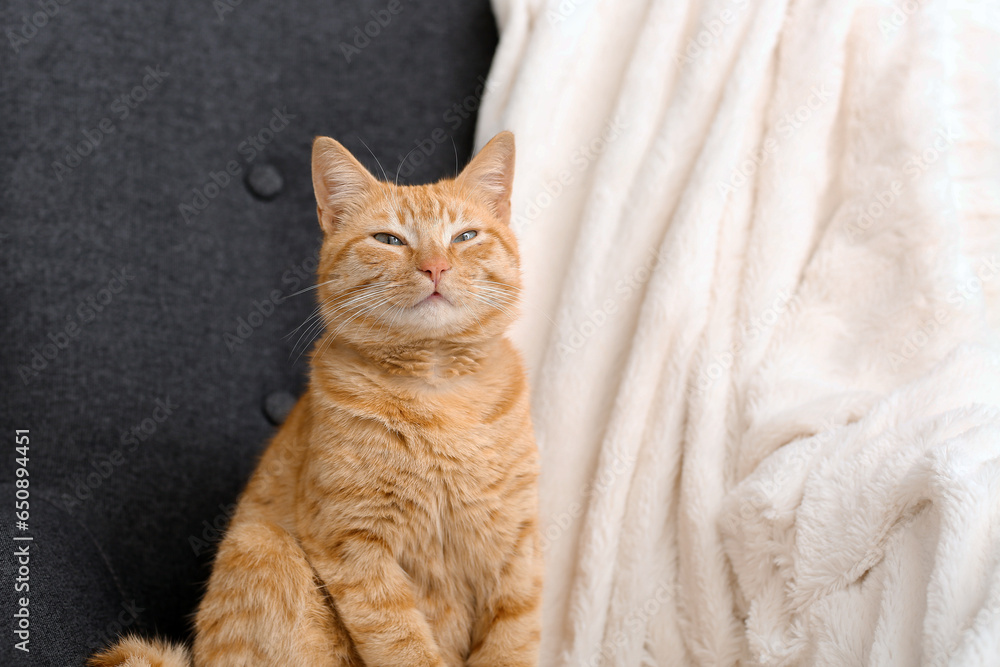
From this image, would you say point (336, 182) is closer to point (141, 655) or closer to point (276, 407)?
point (276, 407)

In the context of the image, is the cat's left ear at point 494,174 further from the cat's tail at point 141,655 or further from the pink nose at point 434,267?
the cat's tail at point 141,655

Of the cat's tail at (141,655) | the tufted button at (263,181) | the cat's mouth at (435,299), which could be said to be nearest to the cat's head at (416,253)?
the cat's mouth at (435,299)

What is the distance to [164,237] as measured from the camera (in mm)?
1578

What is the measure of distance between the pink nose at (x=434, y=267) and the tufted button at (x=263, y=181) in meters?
0.68

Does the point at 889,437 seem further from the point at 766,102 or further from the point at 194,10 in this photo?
the point at 194,10

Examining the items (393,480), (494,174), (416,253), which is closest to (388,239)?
(416,253)

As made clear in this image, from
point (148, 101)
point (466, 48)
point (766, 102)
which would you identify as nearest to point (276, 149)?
point (148, 101)

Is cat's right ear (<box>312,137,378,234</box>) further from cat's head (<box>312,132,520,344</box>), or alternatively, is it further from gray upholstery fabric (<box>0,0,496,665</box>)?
gray upholstery fabric (<box>0,0,496,665</box>)

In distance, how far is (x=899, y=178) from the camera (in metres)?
1.42

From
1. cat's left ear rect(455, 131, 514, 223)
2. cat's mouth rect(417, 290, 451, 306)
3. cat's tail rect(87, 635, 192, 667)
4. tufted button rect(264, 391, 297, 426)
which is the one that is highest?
cat's left ear rect(455, 131, 514, 223)

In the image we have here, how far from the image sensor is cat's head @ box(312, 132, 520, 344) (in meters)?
1.18

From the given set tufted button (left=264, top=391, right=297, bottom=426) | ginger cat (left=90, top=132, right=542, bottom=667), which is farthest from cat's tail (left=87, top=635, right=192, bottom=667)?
tufted button (left=264, top=391, right=297, bottom=426)

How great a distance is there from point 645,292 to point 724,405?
0.99 ft

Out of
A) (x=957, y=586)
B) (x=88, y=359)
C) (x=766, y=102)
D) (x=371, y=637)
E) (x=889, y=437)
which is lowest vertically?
(x=371, y=637)
